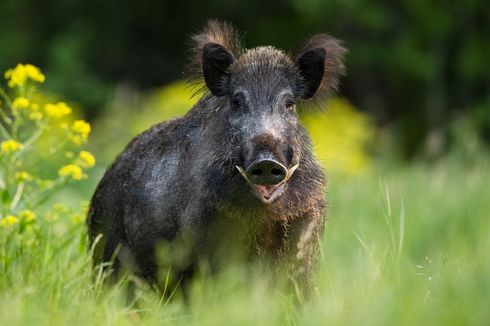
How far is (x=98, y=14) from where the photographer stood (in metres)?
24.4

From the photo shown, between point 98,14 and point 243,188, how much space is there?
1935cm

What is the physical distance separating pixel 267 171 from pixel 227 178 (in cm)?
47

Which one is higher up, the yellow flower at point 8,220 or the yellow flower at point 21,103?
the yellow flower at point 21,103

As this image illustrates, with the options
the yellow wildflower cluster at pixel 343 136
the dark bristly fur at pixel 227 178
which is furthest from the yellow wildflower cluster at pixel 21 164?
the yellow wildflower cluster at pixel 343 136

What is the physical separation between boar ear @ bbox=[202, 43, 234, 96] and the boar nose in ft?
2.95

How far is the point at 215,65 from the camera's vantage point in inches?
239

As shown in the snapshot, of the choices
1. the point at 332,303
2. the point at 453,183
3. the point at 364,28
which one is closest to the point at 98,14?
the point at 364,28

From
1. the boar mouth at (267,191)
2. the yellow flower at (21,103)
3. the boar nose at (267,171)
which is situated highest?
Result: the yellow flower at (21,103)

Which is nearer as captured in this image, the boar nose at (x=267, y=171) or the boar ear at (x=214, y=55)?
the boar nose at (x=267, y=171)

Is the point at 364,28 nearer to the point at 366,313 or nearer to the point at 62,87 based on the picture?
the point at 62,87

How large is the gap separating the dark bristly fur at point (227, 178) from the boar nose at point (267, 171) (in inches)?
2.1

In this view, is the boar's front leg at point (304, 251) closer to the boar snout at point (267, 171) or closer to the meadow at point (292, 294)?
the meadow at point (292, 294)

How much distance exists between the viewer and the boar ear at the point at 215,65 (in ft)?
19.8

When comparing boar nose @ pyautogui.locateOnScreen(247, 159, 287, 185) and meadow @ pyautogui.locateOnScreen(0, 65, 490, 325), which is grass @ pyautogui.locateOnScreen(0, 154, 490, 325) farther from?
boar nose @ pyautogui.locateOnScreen(247, 159, 287, 185)
